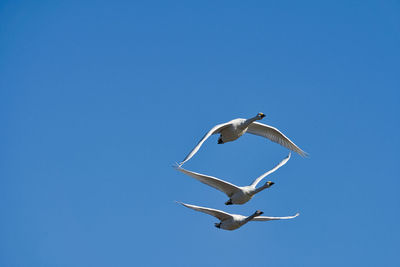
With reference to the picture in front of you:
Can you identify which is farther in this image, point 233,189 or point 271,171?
point 271,171

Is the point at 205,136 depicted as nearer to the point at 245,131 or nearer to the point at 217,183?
the point at 217,183

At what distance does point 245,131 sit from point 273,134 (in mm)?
3015

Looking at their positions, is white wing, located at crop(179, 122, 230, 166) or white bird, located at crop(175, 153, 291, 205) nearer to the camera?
white wing, located at crop(179, 122, 230, 166)

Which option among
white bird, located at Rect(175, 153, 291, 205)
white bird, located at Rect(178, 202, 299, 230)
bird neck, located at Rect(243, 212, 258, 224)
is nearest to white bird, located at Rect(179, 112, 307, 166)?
white bird, located at Rect(175, 153, 291, 205)

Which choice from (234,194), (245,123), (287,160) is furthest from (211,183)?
(287,160)

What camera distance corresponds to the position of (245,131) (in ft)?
127

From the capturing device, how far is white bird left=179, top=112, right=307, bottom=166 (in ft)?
117

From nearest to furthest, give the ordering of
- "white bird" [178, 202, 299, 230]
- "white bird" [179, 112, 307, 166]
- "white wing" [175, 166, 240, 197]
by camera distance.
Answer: "white wing" [175, 166, 240, 197]
"white bird" [178, 202, 299, 230]
"white bird" [179, 112, 307, 166]

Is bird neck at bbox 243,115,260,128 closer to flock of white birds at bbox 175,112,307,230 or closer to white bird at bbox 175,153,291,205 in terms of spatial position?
flock of white birds at bbox 175,112,307,230

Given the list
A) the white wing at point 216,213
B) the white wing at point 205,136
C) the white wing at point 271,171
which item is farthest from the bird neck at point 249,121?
the white wing at point 216,213

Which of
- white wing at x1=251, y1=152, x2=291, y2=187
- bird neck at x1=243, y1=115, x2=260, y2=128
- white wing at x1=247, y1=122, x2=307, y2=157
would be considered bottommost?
white wing at x1=251, y1=152, x2=291, y2=187

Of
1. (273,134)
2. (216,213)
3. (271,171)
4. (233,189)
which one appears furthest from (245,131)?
(216,213)

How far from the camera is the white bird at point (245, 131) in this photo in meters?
35.6

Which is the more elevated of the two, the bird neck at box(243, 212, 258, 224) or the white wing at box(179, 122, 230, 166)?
the white wing at box(179, 122, 230, 166)
